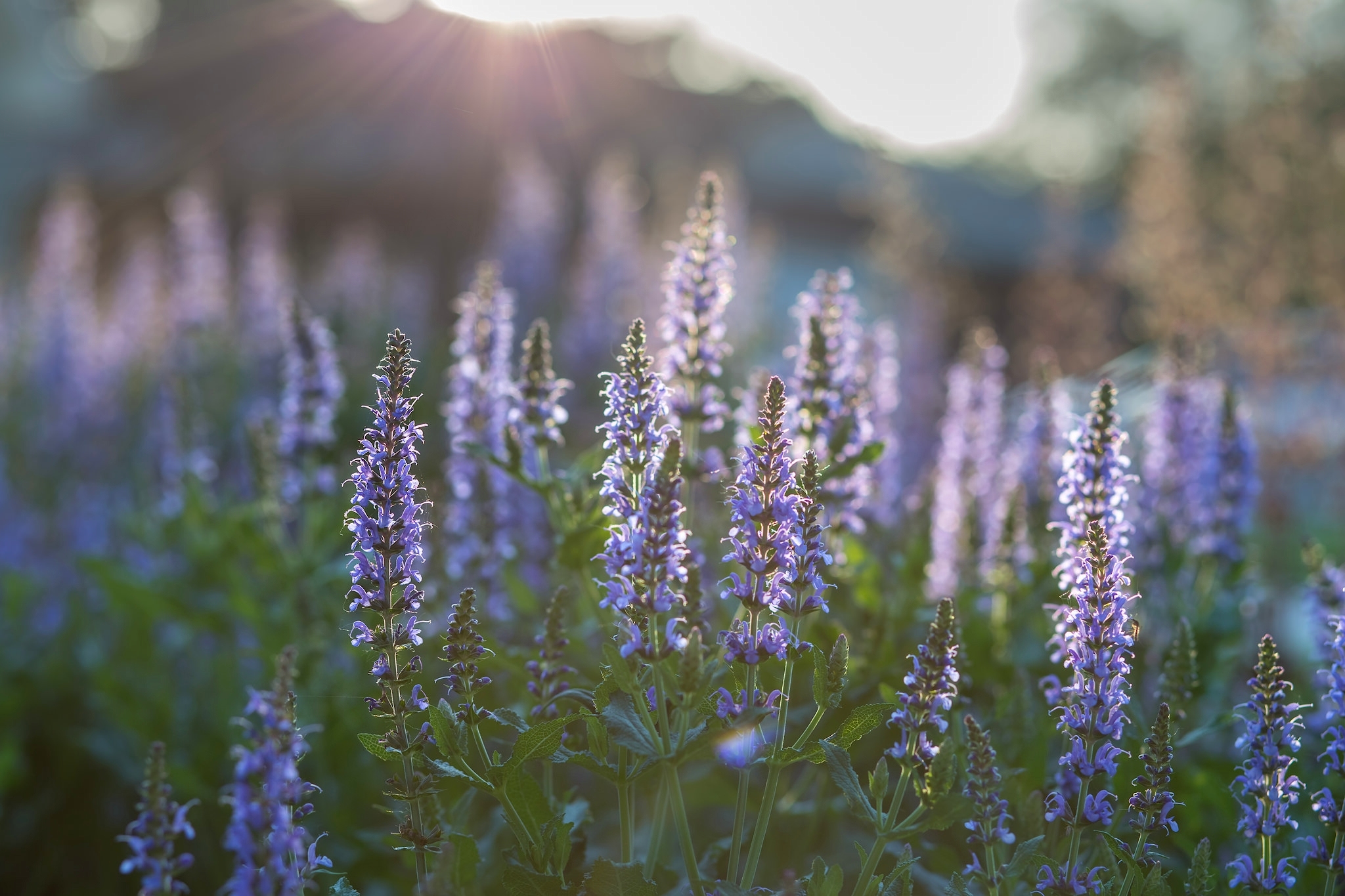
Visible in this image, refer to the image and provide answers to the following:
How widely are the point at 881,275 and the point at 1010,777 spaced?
1156cm

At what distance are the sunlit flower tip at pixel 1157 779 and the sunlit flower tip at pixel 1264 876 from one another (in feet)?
0.89

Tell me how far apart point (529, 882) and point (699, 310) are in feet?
6.94

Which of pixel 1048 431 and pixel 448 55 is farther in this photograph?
pixel 448 55

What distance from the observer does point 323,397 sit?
4867 millimetres

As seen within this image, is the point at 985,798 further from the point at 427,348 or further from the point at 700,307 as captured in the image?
the point at 427,348

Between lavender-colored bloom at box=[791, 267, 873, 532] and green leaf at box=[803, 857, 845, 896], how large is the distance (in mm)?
1726

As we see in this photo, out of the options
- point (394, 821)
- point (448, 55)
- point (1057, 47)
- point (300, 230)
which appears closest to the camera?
point (394, 821)

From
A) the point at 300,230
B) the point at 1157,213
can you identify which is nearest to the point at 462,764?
the point at 1157,213

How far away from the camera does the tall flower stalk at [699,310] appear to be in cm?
375

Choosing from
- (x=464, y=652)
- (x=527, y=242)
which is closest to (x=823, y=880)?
(x=464, y=652)

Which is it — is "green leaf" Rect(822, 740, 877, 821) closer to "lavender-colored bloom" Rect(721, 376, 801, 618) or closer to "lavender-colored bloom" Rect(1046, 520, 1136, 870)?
"lavender-colored bloom" Rect(721, 376, 801, 618)

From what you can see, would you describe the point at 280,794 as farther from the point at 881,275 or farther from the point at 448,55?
the point at 448,55

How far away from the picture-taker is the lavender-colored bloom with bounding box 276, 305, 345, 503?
4773mm

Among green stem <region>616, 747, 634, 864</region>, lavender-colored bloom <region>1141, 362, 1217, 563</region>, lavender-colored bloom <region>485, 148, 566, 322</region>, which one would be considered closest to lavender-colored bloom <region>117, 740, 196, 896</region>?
green stem <region>616, 747, 634, 864</region>
